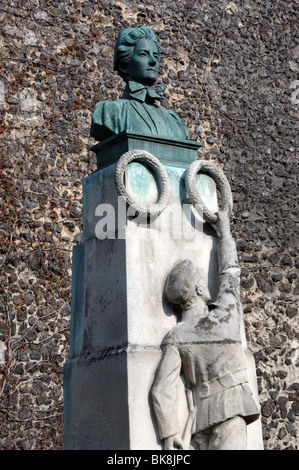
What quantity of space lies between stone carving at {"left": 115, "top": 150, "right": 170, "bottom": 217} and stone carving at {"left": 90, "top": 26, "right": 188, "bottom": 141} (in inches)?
10.3

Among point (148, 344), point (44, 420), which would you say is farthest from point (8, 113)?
point (148, 344)

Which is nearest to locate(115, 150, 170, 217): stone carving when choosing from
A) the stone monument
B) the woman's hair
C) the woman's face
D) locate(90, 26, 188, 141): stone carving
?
the stone monument

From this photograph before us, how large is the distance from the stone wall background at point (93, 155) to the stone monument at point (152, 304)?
341 centimetres

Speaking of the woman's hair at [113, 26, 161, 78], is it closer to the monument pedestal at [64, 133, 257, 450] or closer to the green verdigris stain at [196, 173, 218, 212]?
the monument pedestal at [64, 133, 257, 450]

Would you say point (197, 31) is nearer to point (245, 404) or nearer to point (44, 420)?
point (44, 420)

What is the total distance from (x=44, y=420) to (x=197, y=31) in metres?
5.61

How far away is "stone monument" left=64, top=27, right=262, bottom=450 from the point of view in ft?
14.6

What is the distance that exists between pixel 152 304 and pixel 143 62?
1688 mm

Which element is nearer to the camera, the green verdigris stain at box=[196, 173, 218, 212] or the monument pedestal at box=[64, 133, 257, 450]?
the monument pedestal at box=[64, 133, 257, 450]

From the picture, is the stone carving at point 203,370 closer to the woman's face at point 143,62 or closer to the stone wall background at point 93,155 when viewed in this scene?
the woman's face at point 143,62

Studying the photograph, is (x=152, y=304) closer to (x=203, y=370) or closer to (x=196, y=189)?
(x=203, y=370)

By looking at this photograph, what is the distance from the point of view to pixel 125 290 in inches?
181

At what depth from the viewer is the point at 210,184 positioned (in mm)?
5219
